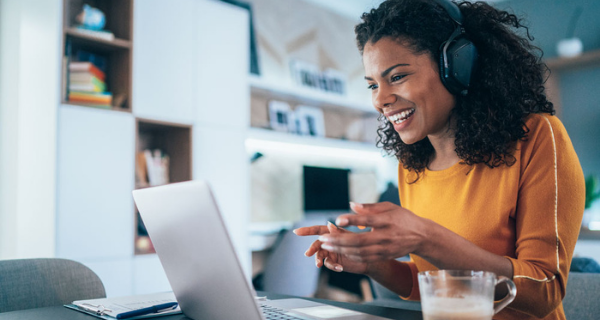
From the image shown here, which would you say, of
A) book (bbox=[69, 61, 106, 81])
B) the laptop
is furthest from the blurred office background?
the laptop

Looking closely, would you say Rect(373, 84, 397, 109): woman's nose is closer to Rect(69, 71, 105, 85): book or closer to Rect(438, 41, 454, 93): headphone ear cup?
Rect(438, 41, 454, 93): headphone ear cup

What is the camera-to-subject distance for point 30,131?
255 cm

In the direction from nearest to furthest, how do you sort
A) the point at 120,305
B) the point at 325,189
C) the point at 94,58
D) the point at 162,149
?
the point at 120,305
the point at 94,58
the point at 162,149
the point at 325,189

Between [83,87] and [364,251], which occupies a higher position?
[83,87]

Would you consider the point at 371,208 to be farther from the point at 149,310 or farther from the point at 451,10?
the point at 451,10

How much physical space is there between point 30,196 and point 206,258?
2.19 metres

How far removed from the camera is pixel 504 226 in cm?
102

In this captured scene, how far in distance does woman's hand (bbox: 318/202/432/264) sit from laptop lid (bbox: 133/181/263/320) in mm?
131

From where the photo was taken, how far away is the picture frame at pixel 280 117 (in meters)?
4.05

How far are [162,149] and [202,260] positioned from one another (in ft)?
8.67

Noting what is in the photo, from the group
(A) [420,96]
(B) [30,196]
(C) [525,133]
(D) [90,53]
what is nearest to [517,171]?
(C) [525,133]

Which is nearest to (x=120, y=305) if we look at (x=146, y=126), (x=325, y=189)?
(x=146, y=126)

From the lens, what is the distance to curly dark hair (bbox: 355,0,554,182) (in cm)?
104

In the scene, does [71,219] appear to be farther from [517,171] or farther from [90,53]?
[517,171]
